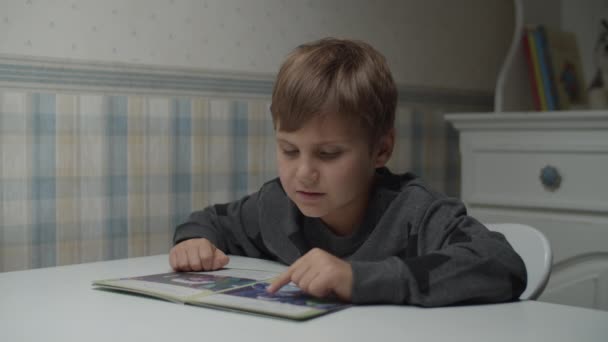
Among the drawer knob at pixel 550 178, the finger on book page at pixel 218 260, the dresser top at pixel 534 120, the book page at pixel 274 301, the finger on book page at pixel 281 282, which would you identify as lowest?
the finger on book page at pixel 218 260

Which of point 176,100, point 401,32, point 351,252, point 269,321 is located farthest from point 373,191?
point 401,32

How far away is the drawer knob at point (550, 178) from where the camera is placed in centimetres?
193

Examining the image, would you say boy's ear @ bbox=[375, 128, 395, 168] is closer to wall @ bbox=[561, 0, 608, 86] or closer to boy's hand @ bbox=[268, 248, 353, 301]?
boy's hand @ bbox=[268, 248, 353, 301]

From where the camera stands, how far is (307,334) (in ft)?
2.20

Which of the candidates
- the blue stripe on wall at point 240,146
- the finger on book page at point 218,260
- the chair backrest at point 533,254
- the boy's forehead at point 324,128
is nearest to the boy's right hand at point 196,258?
the finger on book page at point 218,260

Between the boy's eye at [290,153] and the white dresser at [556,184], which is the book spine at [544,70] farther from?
the boy's eye at [290,153]

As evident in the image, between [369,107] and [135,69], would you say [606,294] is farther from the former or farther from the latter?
[135,69]

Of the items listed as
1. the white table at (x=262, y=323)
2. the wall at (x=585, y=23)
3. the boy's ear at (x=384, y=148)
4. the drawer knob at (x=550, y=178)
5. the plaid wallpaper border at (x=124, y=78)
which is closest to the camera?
the white table at (x=262, y=323)

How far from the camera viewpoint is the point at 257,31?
6.16ft

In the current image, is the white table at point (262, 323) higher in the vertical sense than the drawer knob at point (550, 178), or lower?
lower

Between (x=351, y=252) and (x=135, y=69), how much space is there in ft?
2.61

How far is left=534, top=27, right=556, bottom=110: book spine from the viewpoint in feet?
7.61

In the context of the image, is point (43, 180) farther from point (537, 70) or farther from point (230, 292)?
point (537, 70)

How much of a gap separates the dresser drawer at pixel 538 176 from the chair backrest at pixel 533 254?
779 millimetres
